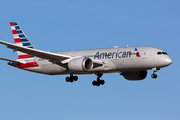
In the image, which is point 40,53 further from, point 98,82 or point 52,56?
point 98,82

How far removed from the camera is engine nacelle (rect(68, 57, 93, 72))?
54.5 meters

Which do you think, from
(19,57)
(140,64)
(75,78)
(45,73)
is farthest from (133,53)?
(19,57)

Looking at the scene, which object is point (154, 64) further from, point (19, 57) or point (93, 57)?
point (19, 57)

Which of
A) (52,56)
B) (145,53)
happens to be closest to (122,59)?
(145,53)

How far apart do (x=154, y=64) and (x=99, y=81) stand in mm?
10736

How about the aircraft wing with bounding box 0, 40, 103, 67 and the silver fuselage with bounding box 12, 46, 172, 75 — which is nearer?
the silver fuselage with bounding box 12, 46, 172, 75

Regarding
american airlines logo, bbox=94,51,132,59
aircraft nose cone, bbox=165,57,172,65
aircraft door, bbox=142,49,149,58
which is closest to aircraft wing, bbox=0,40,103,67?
american airlines logo, bbox=94,51,132,59

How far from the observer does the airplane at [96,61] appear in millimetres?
54125

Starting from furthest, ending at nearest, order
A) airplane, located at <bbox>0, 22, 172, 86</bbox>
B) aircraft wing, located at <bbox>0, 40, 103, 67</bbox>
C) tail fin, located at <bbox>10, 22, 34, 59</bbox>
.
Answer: tail fin, located at <bbox>10, 22, 34, 59</bbox>, aircraft wing, located at <bbox>0, 40, 103, 67</bbox>, airplane, located at <bbox>0, 22, 172, 86</bbox>

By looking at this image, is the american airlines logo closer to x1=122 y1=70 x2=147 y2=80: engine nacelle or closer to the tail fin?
x1=122 y1=70 x2=147 y2=80: engine nacelle

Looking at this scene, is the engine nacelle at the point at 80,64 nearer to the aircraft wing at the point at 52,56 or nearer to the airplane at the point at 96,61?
the airplane at the point at 96,61

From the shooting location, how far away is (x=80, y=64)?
2143 inches

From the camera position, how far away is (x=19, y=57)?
64062 mm

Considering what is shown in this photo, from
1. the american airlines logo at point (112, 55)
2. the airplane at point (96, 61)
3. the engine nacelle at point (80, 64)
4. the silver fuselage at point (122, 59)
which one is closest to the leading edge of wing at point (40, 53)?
the airplane at point (96, 61)
